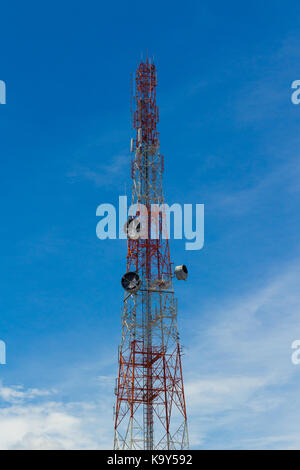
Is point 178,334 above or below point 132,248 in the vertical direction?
below

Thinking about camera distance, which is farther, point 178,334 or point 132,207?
point 132,207

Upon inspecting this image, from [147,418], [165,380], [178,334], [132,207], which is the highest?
[132,207]

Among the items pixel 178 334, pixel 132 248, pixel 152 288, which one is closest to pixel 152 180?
pixel 132 248

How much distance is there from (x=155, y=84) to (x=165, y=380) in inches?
1903
